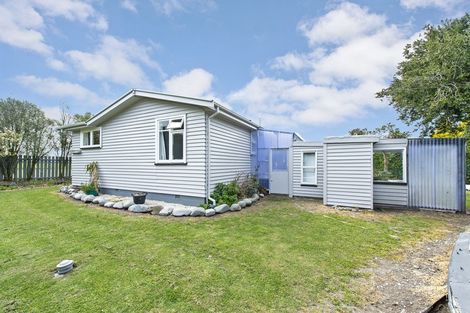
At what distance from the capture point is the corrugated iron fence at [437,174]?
7.44 metres

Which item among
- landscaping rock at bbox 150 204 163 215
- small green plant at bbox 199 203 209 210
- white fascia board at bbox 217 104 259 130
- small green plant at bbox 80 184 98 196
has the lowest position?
landscaping rock at bbox 150 204 163 215

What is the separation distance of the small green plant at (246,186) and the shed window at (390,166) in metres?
4.68

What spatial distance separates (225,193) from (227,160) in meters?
1.52

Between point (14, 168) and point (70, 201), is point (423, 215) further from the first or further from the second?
point (14, 168)

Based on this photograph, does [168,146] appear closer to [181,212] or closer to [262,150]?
[181,212]

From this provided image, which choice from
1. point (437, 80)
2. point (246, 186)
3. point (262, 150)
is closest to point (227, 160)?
point (246, 186)

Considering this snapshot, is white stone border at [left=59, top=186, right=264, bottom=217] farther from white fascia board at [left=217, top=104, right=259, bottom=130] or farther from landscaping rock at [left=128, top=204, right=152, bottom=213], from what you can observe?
white fascia board at [left=217, top=104, right=259, bottom=130]

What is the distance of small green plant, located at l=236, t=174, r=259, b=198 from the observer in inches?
364

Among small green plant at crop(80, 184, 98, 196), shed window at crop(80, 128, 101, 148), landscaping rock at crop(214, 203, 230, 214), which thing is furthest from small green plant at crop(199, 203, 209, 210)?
shed window at crop(80, 128, 101, 148)

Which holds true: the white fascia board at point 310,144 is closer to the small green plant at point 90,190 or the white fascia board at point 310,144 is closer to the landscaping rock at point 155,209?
the landscaping rock at point 155,209

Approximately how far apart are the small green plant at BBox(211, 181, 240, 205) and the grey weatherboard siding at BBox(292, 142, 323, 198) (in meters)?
3.20

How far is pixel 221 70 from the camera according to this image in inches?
557

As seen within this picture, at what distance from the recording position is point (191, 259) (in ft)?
12.9

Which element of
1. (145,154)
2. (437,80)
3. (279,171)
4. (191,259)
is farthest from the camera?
(279,171)
